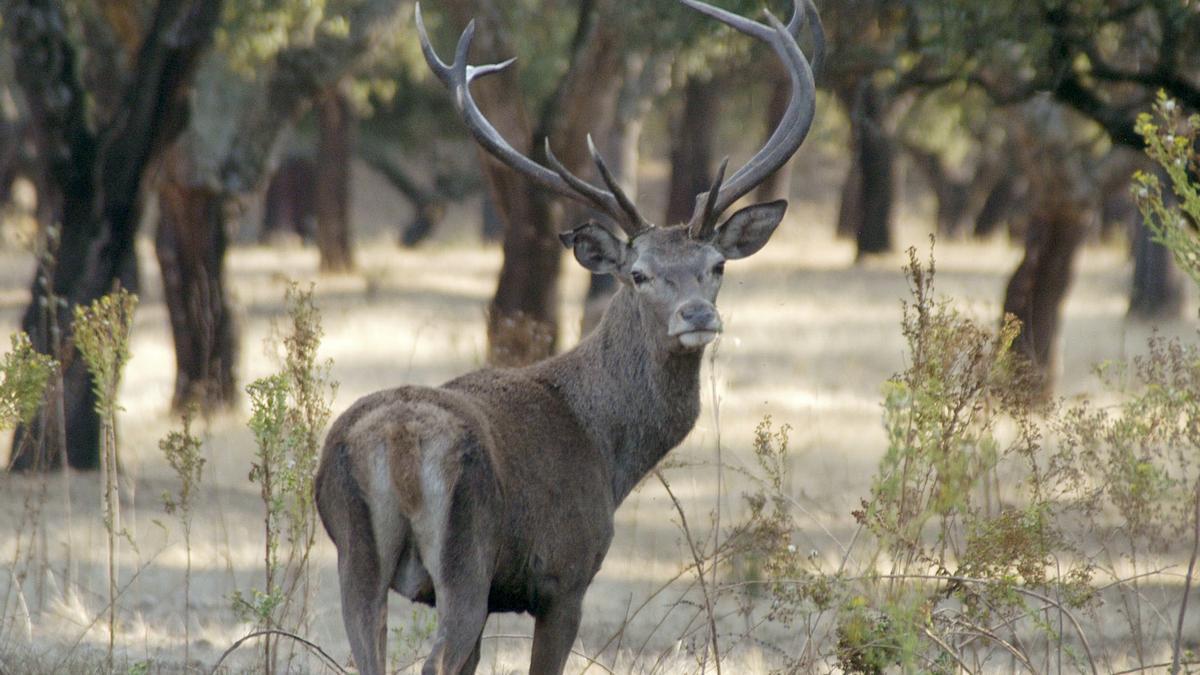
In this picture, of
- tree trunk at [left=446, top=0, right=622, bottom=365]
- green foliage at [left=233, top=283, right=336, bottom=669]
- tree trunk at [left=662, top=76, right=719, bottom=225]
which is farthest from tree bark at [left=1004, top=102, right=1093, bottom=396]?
tree trunk at [left=662, top=76, right=719, bottom=225]

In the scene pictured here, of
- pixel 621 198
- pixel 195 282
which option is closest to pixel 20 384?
pixel 621 198

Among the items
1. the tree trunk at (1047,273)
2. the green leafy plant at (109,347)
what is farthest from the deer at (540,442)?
the tree trunk at (1047,273)

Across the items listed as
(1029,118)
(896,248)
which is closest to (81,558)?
(1029,118)

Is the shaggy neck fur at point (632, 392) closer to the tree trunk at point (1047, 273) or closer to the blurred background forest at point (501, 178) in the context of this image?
the blurred background forest at point (501, 178)

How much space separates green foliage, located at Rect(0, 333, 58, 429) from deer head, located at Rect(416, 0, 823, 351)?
6.34 feet

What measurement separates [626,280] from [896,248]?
22722 mm

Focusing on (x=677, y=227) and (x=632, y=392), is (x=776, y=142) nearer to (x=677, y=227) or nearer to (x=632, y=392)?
(x=677, y=227)

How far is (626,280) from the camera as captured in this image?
6.48 meters

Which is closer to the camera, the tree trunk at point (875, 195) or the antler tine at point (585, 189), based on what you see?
the antler tine at point (585, 189)

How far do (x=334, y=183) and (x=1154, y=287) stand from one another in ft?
43.3

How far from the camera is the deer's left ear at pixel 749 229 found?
6641 millimetres

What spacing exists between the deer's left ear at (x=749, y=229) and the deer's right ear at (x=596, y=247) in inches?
16.9

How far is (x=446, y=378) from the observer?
638 inches

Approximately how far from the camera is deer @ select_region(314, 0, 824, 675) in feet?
16.1
